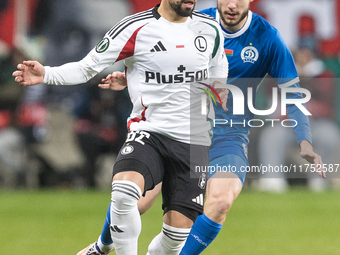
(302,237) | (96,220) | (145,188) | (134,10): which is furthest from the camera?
(134,10)

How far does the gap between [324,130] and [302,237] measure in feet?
12.7

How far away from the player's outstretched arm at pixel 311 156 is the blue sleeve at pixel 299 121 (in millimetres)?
58

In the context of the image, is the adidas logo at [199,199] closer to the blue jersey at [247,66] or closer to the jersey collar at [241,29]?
the blue jersey at [247,66]

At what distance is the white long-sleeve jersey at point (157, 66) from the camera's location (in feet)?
16.6

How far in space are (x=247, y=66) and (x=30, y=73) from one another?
215 centimetres

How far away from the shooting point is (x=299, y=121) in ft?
19.4

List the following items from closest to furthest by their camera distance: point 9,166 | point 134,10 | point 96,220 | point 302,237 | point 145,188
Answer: point 145,188, point 302,237, point 96,220, point 9,166, point 134,10

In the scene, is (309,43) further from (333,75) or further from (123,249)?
(123,249)

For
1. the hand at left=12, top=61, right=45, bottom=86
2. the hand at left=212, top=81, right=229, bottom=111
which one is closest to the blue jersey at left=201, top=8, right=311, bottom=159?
the hand at left=212, top=81, right=229, bottom=111

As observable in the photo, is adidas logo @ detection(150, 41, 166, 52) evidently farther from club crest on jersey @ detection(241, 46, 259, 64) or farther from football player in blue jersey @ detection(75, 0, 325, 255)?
club crest on jersey @ detection(241, 46, 259, 64)

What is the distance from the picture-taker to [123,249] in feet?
16.3

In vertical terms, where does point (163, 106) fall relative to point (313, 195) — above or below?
above

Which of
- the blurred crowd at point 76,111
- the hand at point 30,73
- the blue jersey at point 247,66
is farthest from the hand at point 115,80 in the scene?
the blurred crowd at point 76,111

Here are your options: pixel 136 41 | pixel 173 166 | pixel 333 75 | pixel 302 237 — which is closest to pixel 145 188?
pixel 173 166
